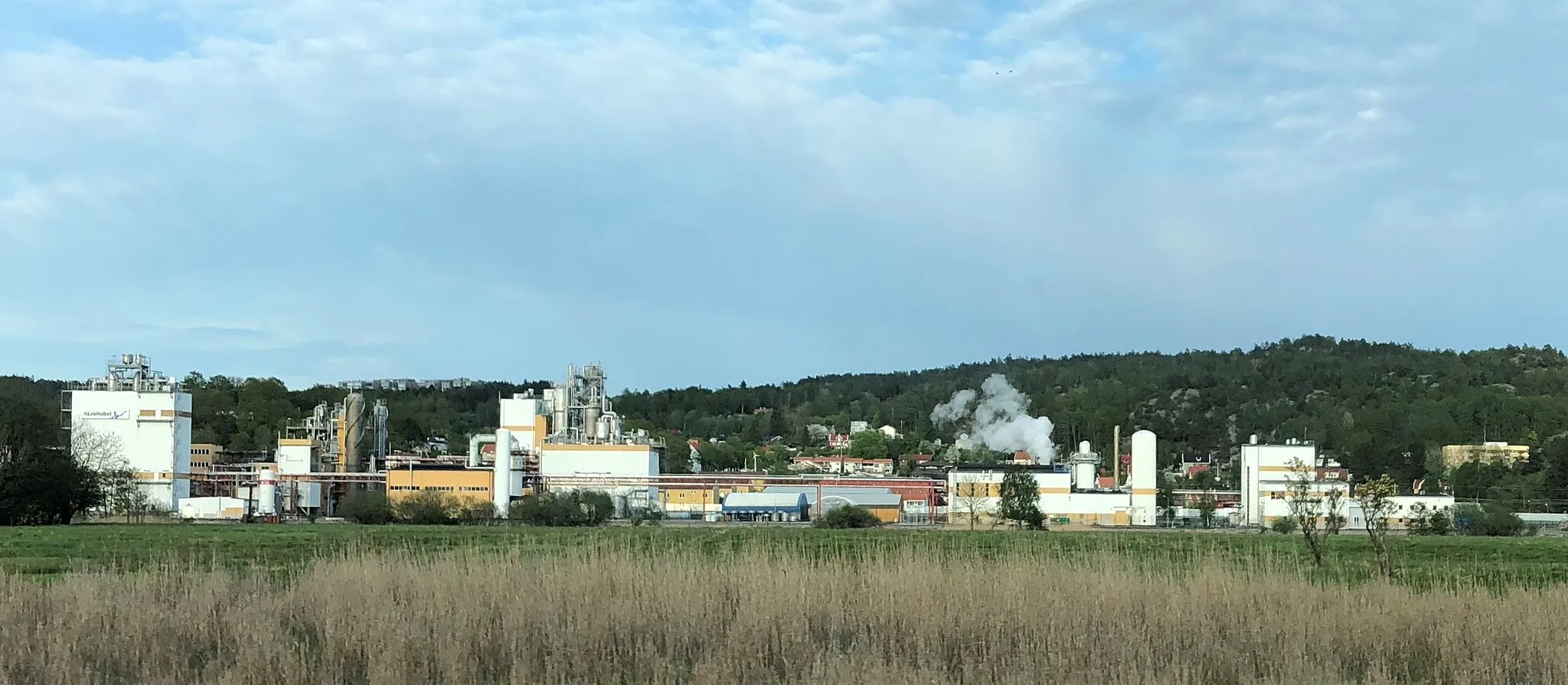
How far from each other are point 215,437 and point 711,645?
143 meters

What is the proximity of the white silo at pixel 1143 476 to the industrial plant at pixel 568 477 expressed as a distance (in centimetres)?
9

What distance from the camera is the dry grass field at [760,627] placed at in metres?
14.1

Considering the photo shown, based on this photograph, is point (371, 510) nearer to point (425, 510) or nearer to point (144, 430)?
point (425, 510)

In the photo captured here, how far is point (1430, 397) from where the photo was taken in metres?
193

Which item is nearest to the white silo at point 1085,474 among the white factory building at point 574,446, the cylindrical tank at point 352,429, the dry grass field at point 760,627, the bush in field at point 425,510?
the white factory building at point 574,446

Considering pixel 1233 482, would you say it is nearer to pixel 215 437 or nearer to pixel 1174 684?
pixel 215 437

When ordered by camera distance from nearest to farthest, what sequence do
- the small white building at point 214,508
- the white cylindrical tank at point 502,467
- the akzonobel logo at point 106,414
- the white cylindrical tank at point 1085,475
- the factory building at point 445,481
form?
1. the white cylindrical tank at point 502,467
2. the small white building at point 214,508
3. the factory building at point 445,481
4. the akzonobel logo at point 106,414
5. the white cylindrical tank at point 1085,475

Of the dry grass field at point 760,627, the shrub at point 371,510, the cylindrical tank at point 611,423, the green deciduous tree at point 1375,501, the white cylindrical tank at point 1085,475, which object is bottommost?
the shrub at point 371,510

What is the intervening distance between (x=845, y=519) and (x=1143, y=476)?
3291 cm

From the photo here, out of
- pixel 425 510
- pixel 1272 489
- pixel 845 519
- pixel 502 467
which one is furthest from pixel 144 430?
pixel 1272 489

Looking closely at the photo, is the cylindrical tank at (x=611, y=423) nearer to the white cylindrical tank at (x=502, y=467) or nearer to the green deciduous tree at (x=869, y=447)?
the white cylindrical tank at (x=502, y=467)

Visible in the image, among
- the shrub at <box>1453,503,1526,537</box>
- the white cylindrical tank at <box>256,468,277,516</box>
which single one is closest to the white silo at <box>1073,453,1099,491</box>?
the shrub at <box>1453,503,1526,537</box>

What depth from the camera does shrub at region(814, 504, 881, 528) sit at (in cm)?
7475

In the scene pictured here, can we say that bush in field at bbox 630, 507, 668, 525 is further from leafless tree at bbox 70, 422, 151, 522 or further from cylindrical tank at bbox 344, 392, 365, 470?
cylindrical tank at bbox 344, 392, 365, 470
